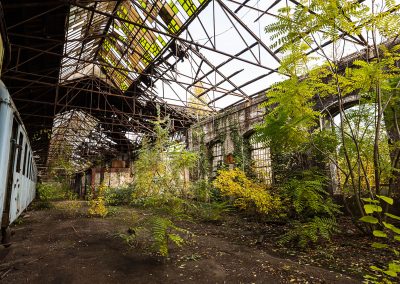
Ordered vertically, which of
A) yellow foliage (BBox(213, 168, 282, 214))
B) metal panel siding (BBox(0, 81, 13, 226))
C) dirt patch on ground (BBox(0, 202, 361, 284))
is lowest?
dirt patch on ground (BBox(0, 202, 361, 284))

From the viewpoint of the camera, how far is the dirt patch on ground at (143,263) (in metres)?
3.08

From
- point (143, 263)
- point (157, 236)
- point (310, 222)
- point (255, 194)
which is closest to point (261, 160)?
point (255, 194)

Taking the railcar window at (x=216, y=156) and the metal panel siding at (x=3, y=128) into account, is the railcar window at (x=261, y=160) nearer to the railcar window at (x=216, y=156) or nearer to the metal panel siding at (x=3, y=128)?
the railcar window at (x=216, y=156)

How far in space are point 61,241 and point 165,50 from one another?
8.14 metres

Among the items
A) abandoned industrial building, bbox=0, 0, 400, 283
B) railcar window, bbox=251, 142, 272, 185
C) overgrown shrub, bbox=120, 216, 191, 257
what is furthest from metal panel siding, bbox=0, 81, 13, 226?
railcar window, bbox=251, 142, 272, 185

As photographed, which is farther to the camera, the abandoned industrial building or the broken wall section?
the broken wall section

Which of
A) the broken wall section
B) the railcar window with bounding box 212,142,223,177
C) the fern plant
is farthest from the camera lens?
the railcar window with bounding box 212,142,223,177

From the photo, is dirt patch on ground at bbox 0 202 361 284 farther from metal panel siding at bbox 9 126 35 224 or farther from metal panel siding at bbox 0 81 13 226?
metal panel siding at bbox 0 81 13 226

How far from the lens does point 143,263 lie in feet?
11.8

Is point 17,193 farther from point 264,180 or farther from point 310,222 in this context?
point 264,180

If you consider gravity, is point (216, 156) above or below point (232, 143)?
below

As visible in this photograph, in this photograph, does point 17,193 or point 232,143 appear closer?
point 17,193

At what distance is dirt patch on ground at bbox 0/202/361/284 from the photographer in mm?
3076

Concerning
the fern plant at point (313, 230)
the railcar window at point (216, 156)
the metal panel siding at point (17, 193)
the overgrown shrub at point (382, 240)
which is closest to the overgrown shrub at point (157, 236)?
the metal panel siding at point (17, 193)
